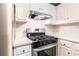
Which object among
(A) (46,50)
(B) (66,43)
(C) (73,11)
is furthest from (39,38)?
(C) (73,11)

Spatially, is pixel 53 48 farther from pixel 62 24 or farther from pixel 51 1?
pixel 51 1

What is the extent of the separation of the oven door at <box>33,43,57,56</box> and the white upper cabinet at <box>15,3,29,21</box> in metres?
0.29

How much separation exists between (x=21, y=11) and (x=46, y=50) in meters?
0.40

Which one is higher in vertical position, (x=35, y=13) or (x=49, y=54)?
(x=35, y=13)

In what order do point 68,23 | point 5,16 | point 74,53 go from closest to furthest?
point 5,16 → point 74,53 → point 68,23

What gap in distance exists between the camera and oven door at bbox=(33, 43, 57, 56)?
0.82 metres

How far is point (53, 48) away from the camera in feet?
2.76

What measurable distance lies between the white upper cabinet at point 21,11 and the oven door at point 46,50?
0.29 meters

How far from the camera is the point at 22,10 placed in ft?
2.65

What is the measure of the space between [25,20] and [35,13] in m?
0.10

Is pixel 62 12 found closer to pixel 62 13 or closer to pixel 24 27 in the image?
pixel 62 13

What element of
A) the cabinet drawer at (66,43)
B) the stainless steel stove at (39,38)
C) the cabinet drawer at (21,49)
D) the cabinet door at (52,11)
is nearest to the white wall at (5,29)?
the cabinet drawer at (21,49)

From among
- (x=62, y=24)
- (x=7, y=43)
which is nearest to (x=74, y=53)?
(x=62, y=24)

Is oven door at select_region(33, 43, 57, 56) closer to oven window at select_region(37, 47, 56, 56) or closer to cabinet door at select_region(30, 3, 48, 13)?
A: oven window at select_region(37, 47, 56, 56)
